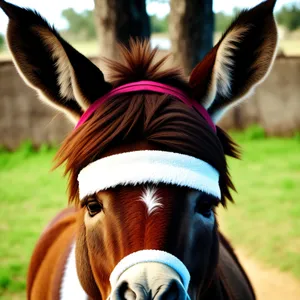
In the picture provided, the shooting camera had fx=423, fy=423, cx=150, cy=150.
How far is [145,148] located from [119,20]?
2905 mm

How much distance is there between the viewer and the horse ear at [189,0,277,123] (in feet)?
6.05

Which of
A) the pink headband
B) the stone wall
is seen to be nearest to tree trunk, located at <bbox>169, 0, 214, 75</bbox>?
the pink headband

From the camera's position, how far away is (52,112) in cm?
1110

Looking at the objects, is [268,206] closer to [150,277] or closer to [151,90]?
[151,90]

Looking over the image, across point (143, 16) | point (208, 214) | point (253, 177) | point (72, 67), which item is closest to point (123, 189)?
point (208, 214)

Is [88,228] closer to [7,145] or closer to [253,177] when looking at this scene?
[253,177]

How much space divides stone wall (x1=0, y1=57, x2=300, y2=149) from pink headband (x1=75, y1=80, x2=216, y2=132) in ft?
29.9

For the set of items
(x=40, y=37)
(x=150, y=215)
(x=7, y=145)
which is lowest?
(x=7, y=145)

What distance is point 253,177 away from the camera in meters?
8.11

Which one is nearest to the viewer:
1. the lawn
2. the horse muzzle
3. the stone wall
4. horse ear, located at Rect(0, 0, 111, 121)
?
the horse muzzle

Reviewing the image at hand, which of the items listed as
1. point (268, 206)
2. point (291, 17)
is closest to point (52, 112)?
point (268, 206)

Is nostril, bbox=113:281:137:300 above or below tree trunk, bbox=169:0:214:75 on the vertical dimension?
below

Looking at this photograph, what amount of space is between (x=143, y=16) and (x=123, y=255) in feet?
10.9

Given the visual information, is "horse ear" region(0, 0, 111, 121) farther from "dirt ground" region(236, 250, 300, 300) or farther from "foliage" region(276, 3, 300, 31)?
"foliage" region(276, 3, 300, 31)
